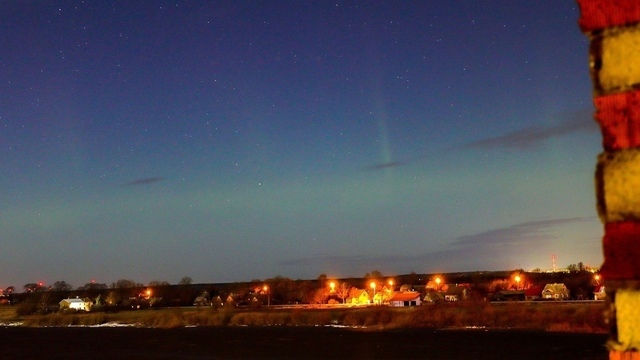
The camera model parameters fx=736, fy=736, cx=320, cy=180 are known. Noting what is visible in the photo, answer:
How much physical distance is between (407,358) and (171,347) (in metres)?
20.4

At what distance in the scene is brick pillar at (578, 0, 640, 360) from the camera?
6.99ft

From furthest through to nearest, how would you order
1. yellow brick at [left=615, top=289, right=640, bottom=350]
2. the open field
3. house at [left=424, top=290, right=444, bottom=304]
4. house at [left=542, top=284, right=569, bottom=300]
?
house at [left=424, top=290, right=444, bottom=304] < house at [left=542, top=284, right=569, bottom=300] < the open field < yellow brick at [left=615, top=289, right=640, bottom=350]

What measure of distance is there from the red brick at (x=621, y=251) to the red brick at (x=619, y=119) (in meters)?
0.24

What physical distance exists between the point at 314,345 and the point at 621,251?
1889 inches

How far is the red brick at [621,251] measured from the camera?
6.97 feet

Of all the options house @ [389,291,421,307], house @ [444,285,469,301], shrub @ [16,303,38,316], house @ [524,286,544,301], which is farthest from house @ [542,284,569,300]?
shrub @ [16,303,38,316]

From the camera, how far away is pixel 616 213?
85.6 inches

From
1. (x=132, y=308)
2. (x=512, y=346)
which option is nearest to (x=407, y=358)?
(x=512, y=346)

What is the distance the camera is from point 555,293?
8012 cm

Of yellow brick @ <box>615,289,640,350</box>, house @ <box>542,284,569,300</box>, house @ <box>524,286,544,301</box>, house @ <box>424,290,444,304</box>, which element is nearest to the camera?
yellow brick @ <box>615,289,640,350</box>

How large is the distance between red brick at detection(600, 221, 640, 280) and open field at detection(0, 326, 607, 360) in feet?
122

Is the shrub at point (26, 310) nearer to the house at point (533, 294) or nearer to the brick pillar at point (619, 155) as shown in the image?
the house at point (533, 294)

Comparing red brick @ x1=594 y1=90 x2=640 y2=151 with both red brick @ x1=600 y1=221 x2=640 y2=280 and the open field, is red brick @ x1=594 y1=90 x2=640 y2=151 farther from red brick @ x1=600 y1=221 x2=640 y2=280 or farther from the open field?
the open field

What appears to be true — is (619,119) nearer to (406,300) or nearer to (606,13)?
(606,13)
